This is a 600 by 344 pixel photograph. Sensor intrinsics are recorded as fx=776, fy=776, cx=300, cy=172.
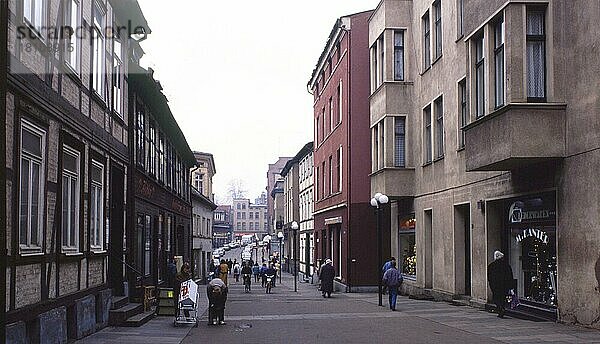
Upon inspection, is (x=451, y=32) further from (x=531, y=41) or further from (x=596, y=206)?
(x=596, y=206)

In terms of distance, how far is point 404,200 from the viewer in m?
31.2

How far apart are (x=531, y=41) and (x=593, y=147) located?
3.24 m

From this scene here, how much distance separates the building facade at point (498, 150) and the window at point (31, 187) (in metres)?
9.86

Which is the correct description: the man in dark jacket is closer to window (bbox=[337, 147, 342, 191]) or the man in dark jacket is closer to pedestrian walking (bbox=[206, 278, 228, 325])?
pedestrian walking (bbox=[206, 278, 228, 325])

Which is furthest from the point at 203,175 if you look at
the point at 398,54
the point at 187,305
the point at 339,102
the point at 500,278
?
the point at 500,278

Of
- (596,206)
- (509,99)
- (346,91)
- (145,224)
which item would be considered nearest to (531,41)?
(509,99)

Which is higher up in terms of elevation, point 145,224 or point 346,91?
point 346,91

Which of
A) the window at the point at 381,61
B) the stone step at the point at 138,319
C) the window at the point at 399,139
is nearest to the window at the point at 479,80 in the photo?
the window at the point at 399,139

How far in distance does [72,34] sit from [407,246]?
64.1ft

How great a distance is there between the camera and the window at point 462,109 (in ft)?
77.3

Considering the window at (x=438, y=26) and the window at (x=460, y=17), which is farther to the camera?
the window at (x=438, y=26)

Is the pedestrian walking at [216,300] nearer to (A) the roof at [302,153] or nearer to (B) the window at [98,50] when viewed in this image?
(B) the window at [98,50]

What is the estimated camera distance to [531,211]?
1873 centimetres

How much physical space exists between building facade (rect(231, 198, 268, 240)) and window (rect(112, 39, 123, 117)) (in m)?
160
